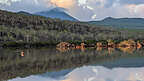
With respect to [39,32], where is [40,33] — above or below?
below

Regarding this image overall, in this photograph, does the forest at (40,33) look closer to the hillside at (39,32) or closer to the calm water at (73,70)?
the hillside at (39,32)

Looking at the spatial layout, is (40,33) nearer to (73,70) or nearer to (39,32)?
(39,32)

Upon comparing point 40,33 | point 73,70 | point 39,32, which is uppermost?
point 39,32

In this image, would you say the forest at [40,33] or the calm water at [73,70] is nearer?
the calm water at [73,70]

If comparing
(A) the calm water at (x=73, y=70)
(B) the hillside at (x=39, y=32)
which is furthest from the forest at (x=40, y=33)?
(A) the calm water at (x=73, y=70)

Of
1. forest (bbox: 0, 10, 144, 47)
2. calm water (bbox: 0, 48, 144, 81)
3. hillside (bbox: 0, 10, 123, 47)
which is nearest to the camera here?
calm water (bbox: 0, 48, 144, 81)

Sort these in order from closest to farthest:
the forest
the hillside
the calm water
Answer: the calm water
the forest
the hillside

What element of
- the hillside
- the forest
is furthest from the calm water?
the hillside

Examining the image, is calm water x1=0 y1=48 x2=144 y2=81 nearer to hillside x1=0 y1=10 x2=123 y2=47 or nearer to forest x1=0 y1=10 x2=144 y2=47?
forest x1=0 y1=10 x2=144 y2=47

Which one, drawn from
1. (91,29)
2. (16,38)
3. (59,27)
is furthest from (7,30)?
(91,29)

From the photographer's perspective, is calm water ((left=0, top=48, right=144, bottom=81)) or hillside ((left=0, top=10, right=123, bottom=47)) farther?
hillside ((left=0, top=10, right=123, bottom=47))

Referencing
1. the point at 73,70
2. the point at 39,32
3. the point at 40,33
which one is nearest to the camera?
the point at 73,70

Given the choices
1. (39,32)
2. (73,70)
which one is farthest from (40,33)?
(73,70)

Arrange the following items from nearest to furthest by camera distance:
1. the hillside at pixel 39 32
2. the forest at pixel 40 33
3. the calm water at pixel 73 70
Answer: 1. the calm water at pixel 73 70
2. the forest at pixel 40 33
3. the hillside at pixel 39 32
